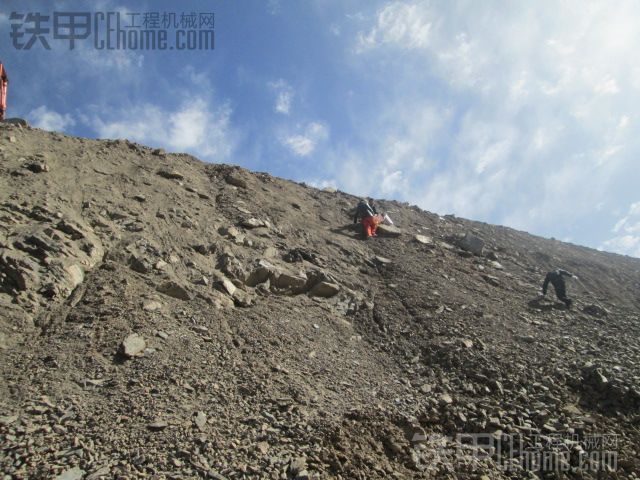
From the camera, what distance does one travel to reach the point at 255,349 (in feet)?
20.0

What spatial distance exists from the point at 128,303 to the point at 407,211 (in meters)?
12.4

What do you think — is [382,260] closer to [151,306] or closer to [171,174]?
[151,306]

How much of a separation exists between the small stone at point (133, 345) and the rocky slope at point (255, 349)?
26 millimetres

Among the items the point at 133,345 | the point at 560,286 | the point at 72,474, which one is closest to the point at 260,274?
the point at 133,345

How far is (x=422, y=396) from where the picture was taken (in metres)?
5.93

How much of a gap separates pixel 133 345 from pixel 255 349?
69.2 inches

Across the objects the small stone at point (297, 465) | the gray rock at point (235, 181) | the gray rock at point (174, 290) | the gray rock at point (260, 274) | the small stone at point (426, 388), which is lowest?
the small stone at point (297, 465)

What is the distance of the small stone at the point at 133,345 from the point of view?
517 cm

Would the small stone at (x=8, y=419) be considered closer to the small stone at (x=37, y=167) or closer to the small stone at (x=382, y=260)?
the small stone at (x=37, y=167)

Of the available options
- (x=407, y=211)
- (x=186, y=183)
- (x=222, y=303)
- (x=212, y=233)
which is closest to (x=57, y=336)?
(x=222, y=303)

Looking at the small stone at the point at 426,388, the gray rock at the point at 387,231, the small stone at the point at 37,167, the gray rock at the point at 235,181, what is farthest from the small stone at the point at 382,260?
the small stone at the point at 37,167

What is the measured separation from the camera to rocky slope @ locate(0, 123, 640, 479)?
4215mm

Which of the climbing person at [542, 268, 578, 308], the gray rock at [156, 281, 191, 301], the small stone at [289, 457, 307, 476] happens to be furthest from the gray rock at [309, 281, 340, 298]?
the climbing person at [542, 268, 578, 308]

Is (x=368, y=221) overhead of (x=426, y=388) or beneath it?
overhead
